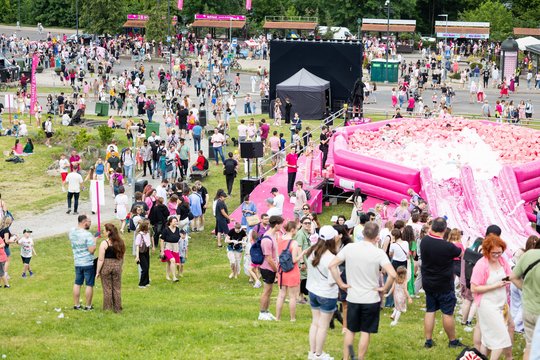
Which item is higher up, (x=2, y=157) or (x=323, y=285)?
(x=323, y=285)

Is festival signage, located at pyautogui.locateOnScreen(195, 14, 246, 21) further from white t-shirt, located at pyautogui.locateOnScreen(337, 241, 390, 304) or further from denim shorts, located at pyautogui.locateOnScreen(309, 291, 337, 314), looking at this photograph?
white t-shirt, located at pyautogui.locateOnScreen(337, 241, 390, 304)

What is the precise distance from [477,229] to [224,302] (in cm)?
764

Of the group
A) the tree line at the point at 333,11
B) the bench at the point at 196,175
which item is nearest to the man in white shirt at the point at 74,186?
the bench at the point at 196,175

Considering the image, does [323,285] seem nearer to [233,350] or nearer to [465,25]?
[233,350]

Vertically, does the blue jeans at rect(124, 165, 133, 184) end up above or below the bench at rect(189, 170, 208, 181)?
above

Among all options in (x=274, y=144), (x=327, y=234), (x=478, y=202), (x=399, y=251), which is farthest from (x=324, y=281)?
(x=274, y=144)

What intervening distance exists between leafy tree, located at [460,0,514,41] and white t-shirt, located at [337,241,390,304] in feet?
211

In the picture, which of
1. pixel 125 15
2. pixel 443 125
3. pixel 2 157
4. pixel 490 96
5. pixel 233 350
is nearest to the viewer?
pixel 233 350

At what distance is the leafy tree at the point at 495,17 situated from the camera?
7431 centimetres

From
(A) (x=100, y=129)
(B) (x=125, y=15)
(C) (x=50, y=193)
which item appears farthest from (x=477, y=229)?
(B) (x=125, y=15)

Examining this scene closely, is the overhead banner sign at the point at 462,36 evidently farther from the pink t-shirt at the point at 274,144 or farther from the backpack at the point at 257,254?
the backpack at the point at 257,254

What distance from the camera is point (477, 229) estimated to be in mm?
22359

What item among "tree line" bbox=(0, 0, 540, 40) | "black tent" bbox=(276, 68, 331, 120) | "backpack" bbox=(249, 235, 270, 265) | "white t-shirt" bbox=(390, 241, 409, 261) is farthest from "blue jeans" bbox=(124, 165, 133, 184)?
"tree line" bbox=(0, 0, 540, 40)

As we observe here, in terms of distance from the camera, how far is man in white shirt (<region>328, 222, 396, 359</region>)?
1113 cm
